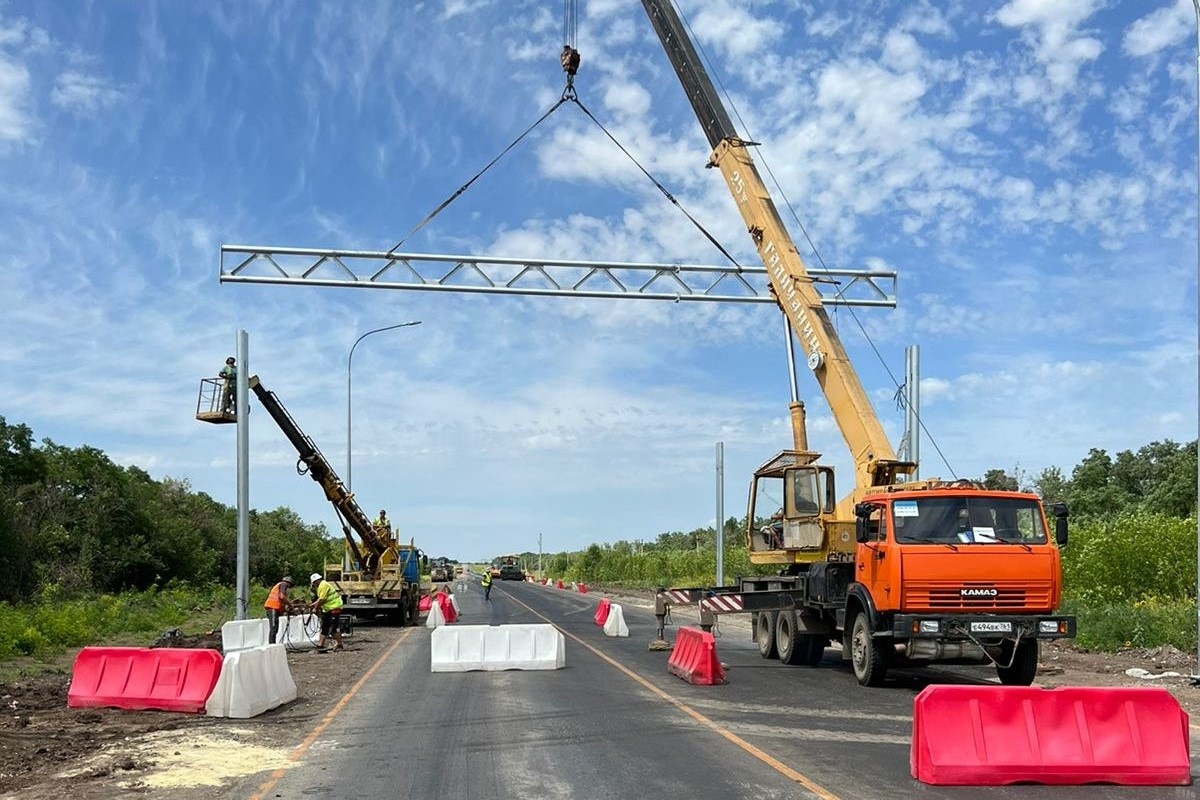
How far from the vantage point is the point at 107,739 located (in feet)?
37.8

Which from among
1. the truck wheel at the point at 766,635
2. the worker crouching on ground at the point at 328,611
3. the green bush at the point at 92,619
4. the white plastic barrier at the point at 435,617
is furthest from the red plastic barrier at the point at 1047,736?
the white plastic barrier at the point at 435,617

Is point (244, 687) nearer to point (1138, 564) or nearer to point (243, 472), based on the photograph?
point (243, 472)

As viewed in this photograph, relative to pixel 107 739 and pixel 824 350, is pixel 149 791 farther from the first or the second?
→ pixel 824 350

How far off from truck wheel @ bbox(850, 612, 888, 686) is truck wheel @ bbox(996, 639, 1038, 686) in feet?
5.21

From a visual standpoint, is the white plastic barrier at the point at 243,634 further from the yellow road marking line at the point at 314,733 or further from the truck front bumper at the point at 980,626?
the truck front bumper at the point at 980,626

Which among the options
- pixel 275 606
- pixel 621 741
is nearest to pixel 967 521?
pixel 621 741

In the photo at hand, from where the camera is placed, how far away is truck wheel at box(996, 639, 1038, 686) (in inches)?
596

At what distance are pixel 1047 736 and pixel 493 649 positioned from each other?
36.7ft

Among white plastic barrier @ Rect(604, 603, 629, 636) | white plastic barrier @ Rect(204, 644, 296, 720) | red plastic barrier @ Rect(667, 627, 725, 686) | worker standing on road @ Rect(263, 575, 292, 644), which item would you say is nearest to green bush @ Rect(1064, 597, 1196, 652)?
red plastic barrier @ Rect(667, 627, 725, 686)

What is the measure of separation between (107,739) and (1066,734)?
9.31 meters

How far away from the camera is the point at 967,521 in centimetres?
1504

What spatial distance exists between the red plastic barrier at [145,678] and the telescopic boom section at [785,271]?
10.3 metres

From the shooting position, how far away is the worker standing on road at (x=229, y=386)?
22609 mm

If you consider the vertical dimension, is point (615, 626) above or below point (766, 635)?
below
